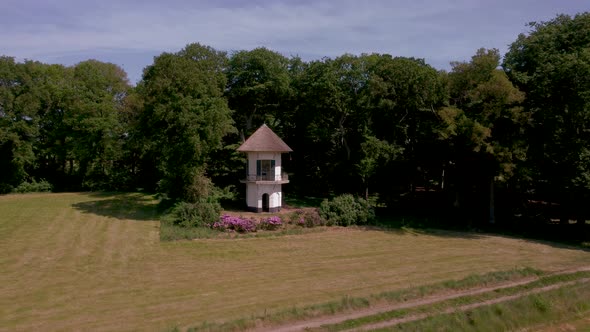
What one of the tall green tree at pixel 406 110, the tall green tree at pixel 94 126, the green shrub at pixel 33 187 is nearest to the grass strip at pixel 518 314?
the tall green tree at pixel 406 110

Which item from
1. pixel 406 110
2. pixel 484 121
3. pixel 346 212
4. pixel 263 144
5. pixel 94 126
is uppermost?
pixel 406 110

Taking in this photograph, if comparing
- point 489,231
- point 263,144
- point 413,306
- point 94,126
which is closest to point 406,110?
point 489,231

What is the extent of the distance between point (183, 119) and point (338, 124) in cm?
1520

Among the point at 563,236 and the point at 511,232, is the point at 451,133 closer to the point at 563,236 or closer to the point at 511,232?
the point at 511,232

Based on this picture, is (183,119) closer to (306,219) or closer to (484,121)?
(306,219)

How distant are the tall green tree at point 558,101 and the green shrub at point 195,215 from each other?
835 inches

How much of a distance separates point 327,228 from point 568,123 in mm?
16865

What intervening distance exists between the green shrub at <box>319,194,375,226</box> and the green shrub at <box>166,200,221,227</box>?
777cm

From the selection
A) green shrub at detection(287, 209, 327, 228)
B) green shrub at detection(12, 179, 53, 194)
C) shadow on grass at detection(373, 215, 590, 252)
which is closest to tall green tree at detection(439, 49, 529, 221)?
shadow on grass at detection(373, 215, 590, 252)

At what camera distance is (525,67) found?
32281 mm

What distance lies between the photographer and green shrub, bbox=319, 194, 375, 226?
3152 centimetres

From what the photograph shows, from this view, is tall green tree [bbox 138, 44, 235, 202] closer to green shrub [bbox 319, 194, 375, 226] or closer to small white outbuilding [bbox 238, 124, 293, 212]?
small white outbuilding [bbox 238, 124, 293, 212]

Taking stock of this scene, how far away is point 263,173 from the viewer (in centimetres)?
3428

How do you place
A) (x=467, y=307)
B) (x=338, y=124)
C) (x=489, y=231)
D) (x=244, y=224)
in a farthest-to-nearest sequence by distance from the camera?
(x=338, y=124) < (x=489, y=231) < (x=244, y=224) < (x=467, y=307)
